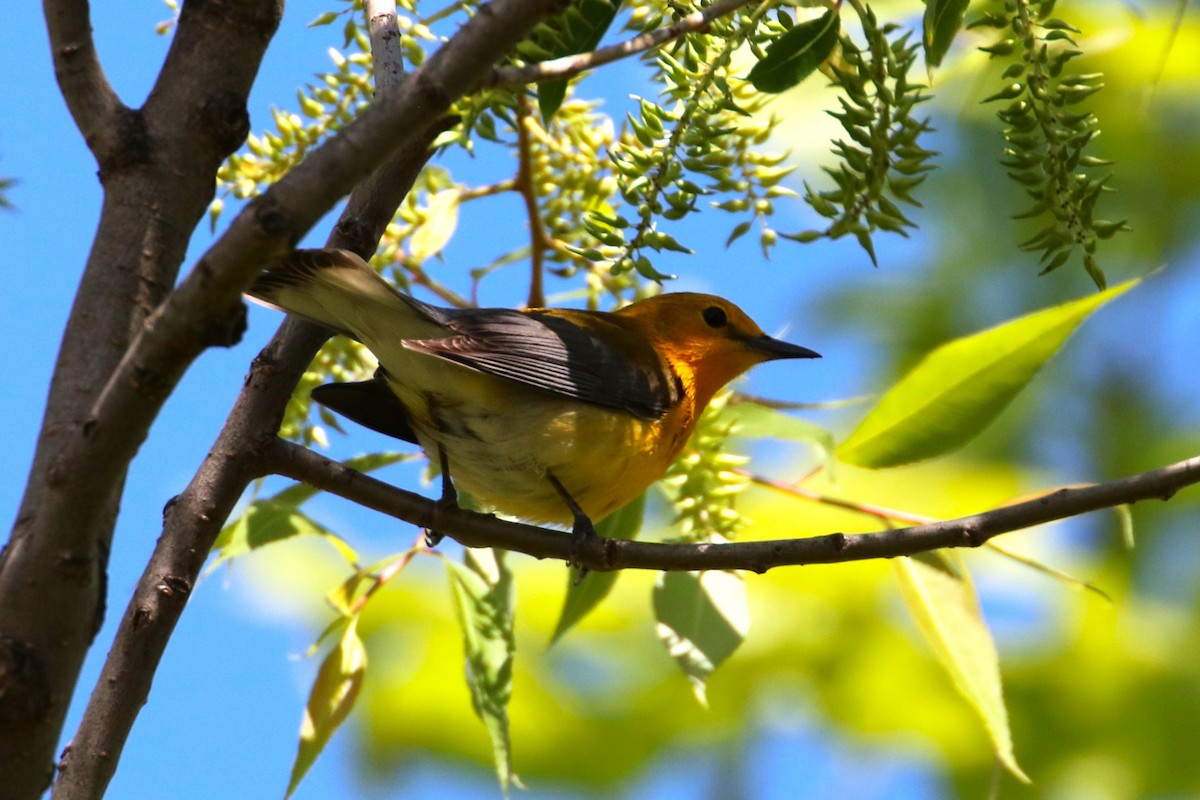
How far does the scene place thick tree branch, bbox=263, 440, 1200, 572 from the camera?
197 centimetres

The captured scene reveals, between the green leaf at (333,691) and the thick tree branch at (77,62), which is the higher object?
the thick tree branch at (77,62)

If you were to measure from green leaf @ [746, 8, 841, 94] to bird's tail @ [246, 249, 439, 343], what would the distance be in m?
0.88

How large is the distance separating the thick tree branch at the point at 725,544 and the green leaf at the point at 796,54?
2.42 ft

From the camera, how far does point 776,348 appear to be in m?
4.45

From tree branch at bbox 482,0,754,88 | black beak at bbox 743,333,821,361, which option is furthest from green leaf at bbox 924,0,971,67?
black beak at bbox 743,333,821,361

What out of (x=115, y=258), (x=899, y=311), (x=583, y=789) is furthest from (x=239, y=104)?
(x=899, y=311)

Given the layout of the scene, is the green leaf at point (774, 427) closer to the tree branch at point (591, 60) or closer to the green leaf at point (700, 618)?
the green leaf at point (700, 618)

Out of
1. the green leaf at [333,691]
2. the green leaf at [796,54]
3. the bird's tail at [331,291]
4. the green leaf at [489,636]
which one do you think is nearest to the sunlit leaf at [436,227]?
the bird's tail at [331,291]

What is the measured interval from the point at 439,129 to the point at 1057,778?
3.50 meters

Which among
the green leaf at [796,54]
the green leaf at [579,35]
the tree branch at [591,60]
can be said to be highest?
the green leaf at [579,35]

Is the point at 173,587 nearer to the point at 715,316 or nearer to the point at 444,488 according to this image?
the point at 444,488

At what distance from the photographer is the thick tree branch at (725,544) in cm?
197

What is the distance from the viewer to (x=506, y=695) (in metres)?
2.99

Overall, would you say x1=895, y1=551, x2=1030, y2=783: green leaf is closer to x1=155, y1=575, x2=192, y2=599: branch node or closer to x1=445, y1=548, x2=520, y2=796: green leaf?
x1=445, y1=548, x2=520, y2=796: green leaf
